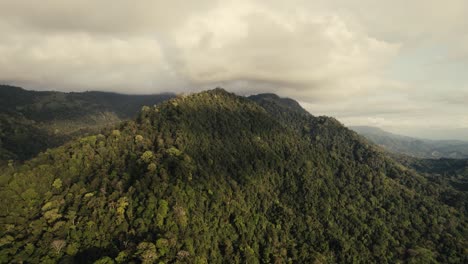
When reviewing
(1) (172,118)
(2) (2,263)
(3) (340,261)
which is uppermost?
(1) (172,118)

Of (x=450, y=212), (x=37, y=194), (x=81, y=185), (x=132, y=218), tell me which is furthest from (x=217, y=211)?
(x=450, y=212)

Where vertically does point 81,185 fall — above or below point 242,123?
below

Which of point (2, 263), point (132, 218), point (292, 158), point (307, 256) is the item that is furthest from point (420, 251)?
point (2, 263)

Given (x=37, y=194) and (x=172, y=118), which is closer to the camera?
(x=37, y=194)

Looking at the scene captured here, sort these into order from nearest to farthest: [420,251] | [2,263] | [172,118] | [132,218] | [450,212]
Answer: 1. [2,263]
2. [132,218]
3. [420,251]
4. [172,118]
5. [450,212]

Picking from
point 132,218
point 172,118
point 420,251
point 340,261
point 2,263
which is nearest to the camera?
point 2,263

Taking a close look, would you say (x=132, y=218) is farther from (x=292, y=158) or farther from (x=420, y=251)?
(x=420, y=251)
